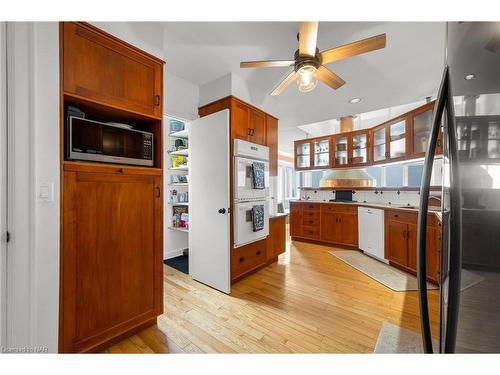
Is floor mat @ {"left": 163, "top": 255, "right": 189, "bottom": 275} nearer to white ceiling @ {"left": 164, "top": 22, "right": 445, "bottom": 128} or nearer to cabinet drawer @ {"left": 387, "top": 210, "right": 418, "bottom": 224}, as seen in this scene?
white ceiling @ {"left": 164, "top": 22, "right": 445, "bottom": 128}

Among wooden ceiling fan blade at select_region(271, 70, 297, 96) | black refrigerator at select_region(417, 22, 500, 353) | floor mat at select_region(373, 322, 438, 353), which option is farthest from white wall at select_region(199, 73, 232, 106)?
floor mat at select_region(373, 322, 438, 353)

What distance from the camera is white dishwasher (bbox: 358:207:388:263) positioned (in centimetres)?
318

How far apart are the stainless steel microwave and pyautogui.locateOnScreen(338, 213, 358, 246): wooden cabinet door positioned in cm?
345

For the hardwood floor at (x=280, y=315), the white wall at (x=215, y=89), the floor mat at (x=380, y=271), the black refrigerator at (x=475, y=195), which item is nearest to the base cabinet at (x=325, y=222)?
the floor mat at (x=380, y=271)

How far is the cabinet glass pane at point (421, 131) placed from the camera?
9.20ft

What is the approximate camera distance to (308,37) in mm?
1448

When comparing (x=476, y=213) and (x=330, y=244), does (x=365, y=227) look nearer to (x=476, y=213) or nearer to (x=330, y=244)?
(x=330, y=244)

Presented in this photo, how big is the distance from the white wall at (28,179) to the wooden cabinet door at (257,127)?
1967mm

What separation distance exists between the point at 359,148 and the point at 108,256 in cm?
422

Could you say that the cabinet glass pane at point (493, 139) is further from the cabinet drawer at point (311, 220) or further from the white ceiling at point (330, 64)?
the cabinet drawer at point (311, 220)

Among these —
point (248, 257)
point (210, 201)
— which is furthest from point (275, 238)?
point (210, 201)
